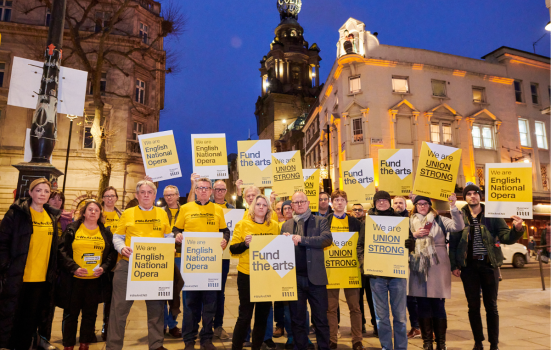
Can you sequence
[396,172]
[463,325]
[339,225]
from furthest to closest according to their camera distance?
1. [396,172]
2. [463,325]
3. [339,225]

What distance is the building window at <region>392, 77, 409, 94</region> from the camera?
89.6 feet

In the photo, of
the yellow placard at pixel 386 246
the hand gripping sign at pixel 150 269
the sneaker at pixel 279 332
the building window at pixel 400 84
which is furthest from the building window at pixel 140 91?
the yellow placard at pixel 386 246

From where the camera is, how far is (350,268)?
5824mm

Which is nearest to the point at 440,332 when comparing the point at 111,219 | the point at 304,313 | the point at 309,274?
the point at 304,313

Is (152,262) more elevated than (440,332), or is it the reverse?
(152,262)

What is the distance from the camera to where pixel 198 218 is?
18.5ft

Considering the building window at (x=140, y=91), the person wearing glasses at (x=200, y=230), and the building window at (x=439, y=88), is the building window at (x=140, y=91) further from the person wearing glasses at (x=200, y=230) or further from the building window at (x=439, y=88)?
the person wearing glasses at (x=200, y=230)

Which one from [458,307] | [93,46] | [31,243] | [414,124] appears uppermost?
[93,46]

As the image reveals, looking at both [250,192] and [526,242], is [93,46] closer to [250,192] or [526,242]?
[250,192]

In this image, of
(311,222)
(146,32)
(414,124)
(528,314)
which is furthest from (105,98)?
(528,314)

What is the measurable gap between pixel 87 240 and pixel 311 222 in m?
3.27

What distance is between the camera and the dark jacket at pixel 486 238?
5.42 m

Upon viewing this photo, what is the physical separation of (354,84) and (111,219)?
24198mm

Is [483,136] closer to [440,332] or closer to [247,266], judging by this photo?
[440,332]
